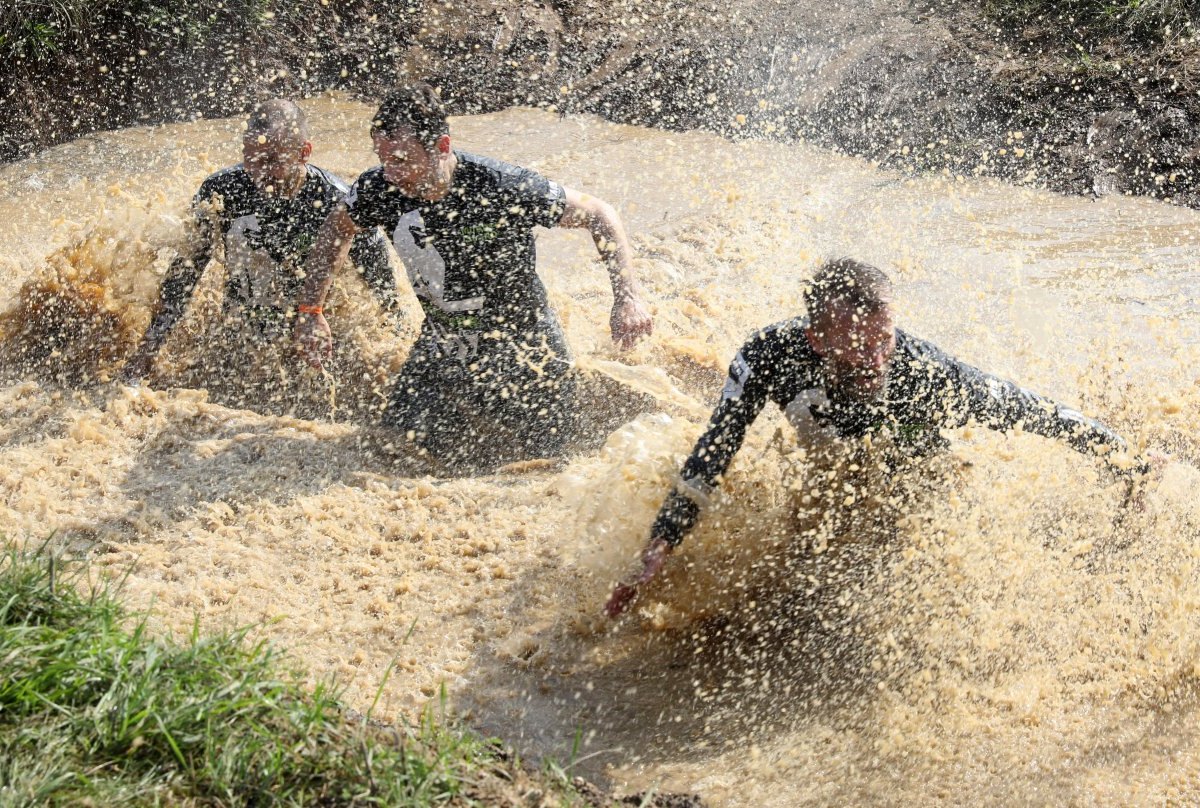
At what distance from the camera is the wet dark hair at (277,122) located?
16.9 ft

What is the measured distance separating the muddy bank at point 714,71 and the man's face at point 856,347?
547cm

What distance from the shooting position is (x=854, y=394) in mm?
3725

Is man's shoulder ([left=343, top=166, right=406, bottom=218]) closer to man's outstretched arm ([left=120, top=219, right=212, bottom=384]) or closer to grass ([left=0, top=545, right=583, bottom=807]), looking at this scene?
man's outstretched arm ([left=120, top=219, right=212, bottom=384])

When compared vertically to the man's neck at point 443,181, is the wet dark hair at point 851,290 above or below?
above

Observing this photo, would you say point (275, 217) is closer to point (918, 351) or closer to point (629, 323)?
point (629, 323)

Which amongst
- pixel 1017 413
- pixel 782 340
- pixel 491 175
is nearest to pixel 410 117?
pixel 491 175

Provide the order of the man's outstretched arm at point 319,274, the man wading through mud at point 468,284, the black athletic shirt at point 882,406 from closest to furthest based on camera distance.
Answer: the black athletic shirt at point 882,406, the man wading through mud at point 468,284, the man's outstretched arm at point 319,274

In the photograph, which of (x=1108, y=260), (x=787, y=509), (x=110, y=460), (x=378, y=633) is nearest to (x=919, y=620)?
(x=787, y=509)

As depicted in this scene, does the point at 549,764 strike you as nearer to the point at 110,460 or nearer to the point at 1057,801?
the point at 1057,801

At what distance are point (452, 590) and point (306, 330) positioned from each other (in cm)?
161

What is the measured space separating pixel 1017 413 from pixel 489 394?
2.49 meters

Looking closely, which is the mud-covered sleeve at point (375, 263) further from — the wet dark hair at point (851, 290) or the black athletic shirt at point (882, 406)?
the wet dark hair at point (851, 290)

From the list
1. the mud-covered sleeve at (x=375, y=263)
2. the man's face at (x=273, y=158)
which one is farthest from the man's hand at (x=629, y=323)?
the man's face at (x=273, y=158)

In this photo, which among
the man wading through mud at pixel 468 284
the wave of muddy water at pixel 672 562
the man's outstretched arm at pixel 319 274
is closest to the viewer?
the wave of muddy water at pixel 672 562
